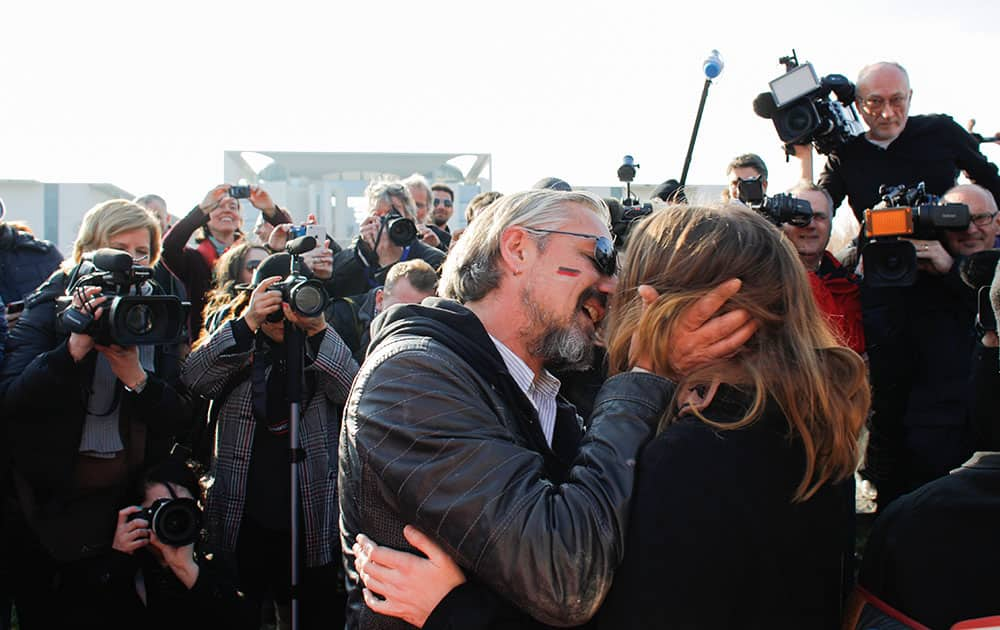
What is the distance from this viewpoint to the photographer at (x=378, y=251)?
4938 mm

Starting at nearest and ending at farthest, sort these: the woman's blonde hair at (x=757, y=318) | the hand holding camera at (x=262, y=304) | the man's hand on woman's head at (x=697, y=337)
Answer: the woman's blonde hair at (x=757, y=318) < the man's hand on woman's head at (x=697, y=337) < the hand holding camera at (x=262, y=304)

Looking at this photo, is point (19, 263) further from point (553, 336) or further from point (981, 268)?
point (981, 268)

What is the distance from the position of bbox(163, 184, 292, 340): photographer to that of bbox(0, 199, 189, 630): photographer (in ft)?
4.25

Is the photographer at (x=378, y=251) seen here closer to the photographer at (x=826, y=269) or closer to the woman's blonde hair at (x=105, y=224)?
the woman's blonde hair at (x=105, y=224)

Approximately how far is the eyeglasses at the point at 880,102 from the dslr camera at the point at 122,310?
3581 millimetres

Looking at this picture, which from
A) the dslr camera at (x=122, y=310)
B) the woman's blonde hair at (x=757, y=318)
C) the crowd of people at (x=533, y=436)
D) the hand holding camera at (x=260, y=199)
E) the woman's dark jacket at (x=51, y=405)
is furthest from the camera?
the hand holding camera at (x=260, y=199)

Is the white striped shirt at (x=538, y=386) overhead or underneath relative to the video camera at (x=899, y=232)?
underneath

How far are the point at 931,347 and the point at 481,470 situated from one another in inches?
122

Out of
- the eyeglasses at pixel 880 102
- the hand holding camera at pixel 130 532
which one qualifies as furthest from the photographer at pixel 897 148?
the hand holding camera at pixel 130 532

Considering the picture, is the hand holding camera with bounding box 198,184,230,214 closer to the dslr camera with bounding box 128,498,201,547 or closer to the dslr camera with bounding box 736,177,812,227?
the dslr camera with bounding box 128,498,201,547

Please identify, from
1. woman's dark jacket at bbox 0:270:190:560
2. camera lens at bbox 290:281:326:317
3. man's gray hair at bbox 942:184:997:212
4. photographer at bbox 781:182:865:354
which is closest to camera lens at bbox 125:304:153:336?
woman's dark jacket at bbox 0:270:190:560

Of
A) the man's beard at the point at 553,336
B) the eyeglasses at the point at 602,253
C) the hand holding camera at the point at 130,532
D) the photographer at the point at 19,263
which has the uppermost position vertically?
the eyeglasses at the point at 602,253

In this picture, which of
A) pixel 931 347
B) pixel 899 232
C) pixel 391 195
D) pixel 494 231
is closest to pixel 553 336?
pixel 494 231

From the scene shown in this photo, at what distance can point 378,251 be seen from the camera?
506 centimetres
